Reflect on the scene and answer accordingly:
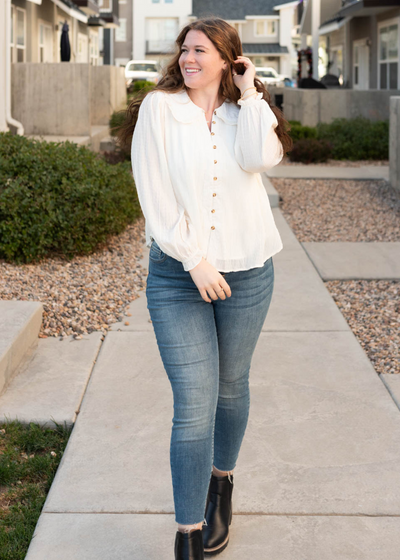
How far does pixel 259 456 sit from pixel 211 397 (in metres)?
1.10

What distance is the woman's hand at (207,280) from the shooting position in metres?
2.31

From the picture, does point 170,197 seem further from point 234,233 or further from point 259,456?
point 259,456

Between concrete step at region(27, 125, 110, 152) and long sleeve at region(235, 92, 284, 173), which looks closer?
long sleeve at region(235, 92, 284, 173)

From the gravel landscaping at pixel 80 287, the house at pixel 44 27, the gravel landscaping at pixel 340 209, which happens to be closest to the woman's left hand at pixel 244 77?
the gravel landscaping at pixel 80 287

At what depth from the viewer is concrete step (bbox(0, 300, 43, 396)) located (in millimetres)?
4062

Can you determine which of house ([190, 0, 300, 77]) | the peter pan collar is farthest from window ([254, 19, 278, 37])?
the peter pan collar

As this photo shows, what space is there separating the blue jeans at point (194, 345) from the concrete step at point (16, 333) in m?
1.81

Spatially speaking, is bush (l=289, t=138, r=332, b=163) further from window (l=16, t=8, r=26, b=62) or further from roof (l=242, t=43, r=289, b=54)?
roof (l=242, t=43, r=289, b=54)

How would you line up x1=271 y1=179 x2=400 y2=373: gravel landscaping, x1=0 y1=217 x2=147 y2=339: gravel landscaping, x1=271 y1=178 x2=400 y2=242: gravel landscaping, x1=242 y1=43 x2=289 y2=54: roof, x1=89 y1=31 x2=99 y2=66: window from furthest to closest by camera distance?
x1=242 y1=43 x2=289 y2=54: roof, x1=89 y1=31 x2=99 y2=66: window, x1=271 y1=178 x2=400 y2=242: gravel landscaping, x1=0 y1=217 x2=147 y2=339: gravel landscaping, x1=271 y1=179 x2=400 y2=373: gravel landscaping

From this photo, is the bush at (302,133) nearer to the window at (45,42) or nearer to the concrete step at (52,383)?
the window at (45,42)

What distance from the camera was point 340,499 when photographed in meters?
3.04

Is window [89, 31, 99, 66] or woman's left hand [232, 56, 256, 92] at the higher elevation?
window [89, 31, 99, 66]

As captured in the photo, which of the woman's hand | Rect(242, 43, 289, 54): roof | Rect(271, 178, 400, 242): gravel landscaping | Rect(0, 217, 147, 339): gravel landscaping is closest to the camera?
the woman's hand

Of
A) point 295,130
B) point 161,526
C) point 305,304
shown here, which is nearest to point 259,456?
point 161,526
